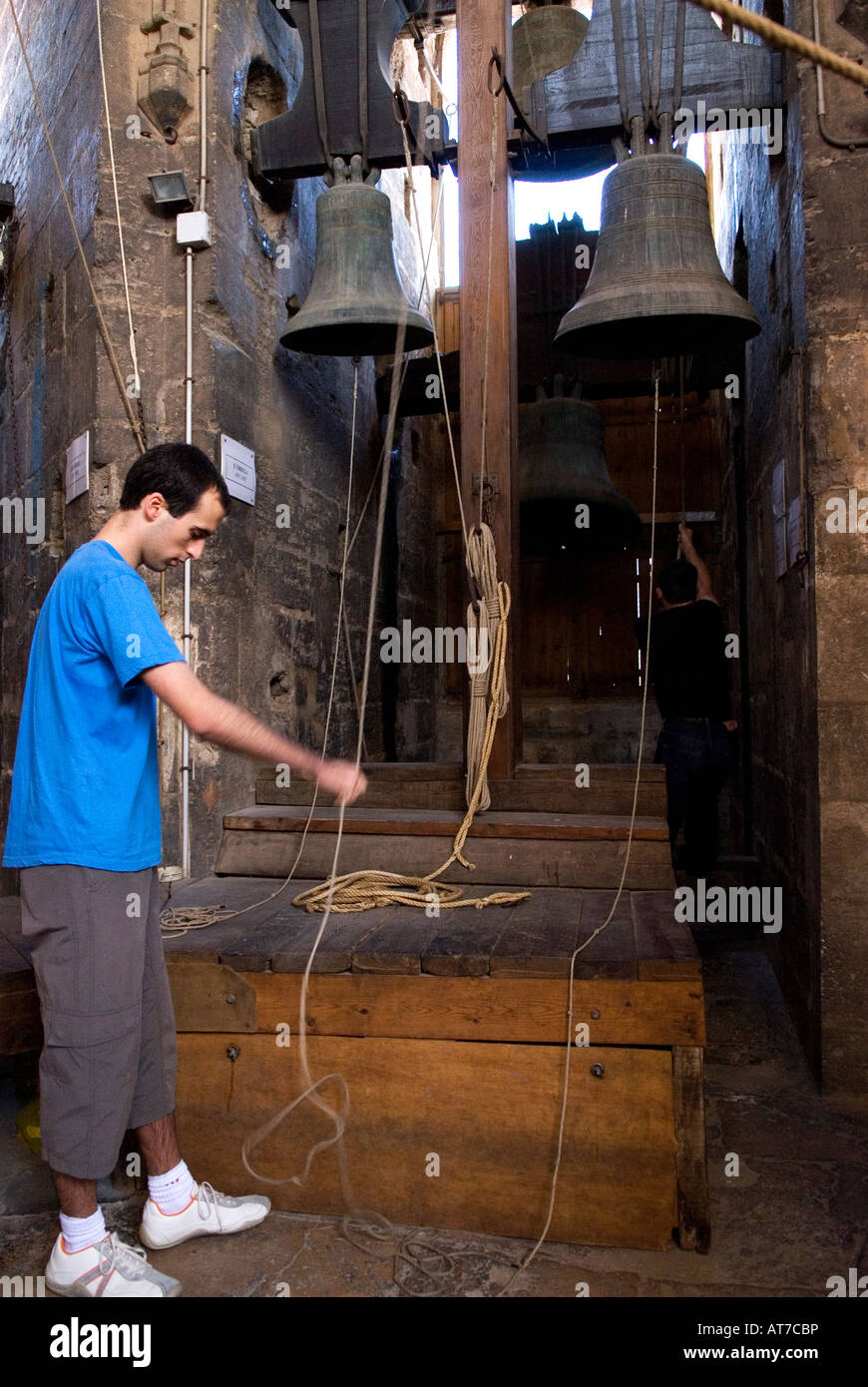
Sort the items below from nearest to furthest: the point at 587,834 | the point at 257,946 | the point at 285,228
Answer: the point at 257,946, the point at 587,834, the point at 285,228

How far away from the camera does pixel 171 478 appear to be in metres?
2.22

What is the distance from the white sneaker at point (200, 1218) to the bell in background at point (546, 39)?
465cm

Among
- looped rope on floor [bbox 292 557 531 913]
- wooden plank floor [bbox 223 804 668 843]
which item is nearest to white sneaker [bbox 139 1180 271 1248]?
looped rope on floor [bbox 292 557 531 913]

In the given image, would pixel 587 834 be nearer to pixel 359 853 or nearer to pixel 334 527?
pixel 359 853

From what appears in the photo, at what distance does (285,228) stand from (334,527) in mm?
1305

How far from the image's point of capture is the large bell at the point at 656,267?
3324 mm

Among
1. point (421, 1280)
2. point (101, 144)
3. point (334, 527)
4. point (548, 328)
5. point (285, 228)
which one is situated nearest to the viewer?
point (421, 1280)

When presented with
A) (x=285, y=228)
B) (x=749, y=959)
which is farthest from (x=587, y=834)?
(x=285, y=228)

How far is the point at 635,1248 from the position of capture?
2.42 m

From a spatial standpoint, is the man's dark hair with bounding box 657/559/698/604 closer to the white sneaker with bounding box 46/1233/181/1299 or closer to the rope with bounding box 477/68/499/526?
the rope with bounding box 477/68/499/526

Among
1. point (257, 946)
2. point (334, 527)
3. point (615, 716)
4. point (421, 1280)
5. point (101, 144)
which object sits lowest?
point (421, 1280)

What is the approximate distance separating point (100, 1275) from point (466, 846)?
5.35ft

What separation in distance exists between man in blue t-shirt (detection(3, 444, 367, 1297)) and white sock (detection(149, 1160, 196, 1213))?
17 cm

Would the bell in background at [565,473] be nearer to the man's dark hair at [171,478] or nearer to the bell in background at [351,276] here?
the bell in background at [351,276]
